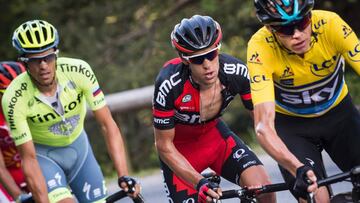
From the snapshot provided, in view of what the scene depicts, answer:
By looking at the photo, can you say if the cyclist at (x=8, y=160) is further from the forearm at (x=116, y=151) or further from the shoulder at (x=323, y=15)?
the shoulder at (x=323, y=15)

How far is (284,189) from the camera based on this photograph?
23.1 feet

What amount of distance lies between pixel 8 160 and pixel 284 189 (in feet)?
11.9

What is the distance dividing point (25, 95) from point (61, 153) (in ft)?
2.19

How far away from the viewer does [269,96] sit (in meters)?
7.31

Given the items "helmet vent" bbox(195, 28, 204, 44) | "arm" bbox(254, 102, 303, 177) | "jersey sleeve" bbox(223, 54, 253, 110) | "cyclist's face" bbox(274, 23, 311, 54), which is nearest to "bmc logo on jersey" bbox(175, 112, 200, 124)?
"jersey sleeve" bbox(223, 54, 253, 110)

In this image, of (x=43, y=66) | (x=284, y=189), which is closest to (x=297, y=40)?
(x=284, y=189)

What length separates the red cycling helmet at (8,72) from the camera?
939 cm

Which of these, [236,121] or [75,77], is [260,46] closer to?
→ [75,77]

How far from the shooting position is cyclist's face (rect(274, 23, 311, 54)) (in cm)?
720

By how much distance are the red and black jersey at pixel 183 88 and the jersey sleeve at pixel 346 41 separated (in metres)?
0.98

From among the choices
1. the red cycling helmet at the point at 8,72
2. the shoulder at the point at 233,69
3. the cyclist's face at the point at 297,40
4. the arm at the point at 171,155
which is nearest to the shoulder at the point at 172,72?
the shoulder at the point at 233,69

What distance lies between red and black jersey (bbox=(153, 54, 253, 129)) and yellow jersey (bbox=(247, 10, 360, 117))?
0.34 m

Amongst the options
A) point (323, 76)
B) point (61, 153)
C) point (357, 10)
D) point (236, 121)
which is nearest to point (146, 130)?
point (236, 121)

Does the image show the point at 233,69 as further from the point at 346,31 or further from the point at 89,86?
the point at 89,86
